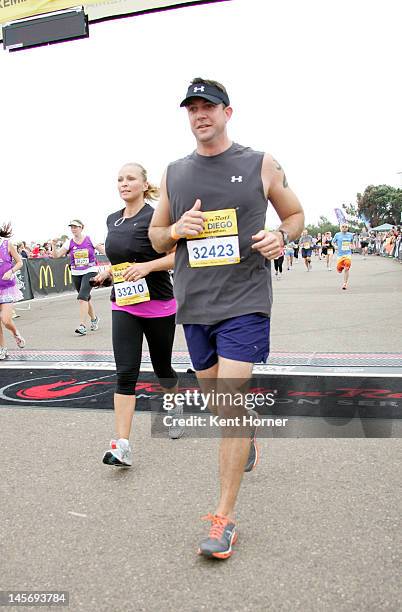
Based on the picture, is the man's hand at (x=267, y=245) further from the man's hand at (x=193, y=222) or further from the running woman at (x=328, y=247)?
the running woman at (x=328, y=247)

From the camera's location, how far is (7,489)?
3598 mm

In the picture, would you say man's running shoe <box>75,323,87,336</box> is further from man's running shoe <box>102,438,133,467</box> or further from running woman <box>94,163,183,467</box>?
man's running shoe <box>102,438,133,467</box>

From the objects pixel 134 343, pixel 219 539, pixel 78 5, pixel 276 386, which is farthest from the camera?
pixel 78 5

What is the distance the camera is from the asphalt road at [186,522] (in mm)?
2441

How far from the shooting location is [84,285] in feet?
33.6

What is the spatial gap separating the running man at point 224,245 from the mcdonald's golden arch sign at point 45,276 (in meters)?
17.8

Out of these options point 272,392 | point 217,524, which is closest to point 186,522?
point 217,524

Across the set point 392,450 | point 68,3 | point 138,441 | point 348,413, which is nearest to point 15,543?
point 138,441

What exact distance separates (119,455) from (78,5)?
39.7 feet

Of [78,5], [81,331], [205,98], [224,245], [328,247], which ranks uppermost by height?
[78,5]

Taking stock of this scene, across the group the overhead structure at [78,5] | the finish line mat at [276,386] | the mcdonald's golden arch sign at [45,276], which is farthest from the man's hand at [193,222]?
the mcdonald's golden arch sign at [45,276]

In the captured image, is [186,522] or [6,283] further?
[6,283]

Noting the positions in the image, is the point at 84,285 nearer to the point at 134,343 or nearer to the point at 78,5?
the point at 134,343

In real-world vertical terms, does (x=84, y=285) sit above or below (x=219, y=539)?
below
